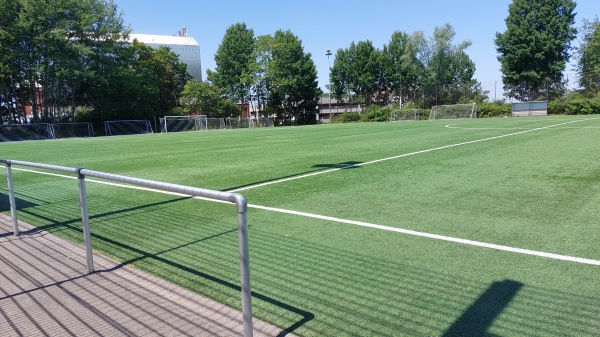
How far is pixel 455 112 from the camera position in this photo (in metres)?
60.2

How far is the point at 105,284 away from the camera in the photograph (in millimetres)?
4133

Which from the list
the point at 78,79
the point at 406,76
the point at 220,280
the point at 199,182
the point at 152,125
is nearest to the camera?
the point at 220,280

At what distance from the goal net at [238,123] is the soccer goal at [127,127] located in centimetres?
1197

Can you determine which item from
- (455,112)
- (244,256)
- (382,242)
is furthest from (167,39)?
(244,256)

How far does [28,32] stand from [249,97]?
4419 centimetres

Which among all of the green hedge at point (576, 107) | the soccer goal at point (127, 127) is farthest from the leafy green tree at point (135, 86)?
the green hedge at point (576, 107)

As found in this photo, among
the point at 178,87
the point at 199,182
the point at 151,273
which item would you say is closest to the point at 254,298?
the point at 151,273

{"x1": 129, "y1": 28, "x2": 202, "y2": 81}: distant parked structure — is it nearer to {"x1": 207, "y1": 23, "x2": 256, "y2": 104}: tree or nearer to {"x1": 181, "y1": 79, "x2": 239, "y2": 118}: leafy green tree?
{"x1": 207, "y1": 23, "x2": 256, "y2": 104}: tree

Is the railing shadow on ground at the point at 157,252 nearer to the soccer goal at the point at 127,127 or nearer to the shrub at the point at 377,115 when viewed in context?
the soccer goal at the point at 127,127

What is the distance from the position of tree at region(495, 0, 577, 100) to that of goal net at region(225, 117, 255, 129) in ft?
140

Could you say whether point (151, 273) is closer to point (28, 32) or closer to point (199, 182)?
point (199, 182)

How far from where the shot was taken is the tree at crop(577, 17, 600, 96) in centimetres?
6856

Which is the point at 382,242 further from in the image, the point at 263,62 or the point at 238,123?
the point at 263,62

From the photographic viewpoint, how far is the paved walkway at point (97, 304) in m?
3.22
